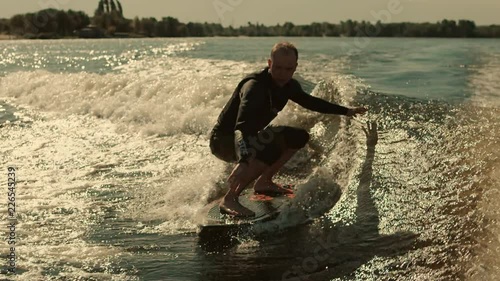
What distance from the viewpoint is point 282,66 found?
548cm

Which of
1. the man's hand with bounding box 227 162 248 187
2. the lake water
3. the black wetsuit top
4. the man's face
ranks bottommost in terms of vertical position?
the lake water

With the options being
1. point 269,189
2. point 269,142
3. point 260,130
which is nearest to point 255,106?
point 260,130

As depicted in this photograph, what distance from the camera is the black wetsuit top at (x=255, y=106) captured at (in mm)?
5297

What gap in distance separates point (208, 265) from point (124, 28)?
136 meters

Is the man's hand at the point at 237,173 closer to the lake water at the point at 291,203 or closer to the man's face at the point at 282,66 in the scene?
the lake water at the point at 291,203

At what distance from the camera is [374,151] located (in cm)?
791

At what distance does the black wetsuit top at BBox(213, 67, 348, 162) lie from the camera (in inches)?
209

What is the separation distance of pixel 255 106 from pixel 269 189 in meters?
1.26

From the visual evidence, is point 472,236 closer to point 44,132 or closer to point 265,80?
point 265,80

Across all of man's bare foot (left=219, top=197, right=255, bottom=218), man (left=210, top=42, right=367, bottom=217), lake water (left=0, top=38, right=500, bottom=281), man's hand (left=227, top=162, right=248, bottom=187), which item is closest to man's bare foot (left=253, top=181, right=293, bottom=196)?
man (left=210, top=42, right=367, bottom=217)

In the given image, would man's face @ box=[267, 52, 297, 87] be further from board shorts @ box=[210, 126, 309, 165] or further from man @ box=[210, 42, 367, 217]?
board shorts @ box=[210, 126, 309, 165]

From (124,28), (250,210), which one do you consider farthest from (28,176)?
(124,28)

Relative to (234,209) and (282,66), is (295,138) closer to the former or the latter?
(282,66)

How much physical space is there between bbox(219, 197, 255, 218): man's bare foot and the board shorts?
0.54 meters
